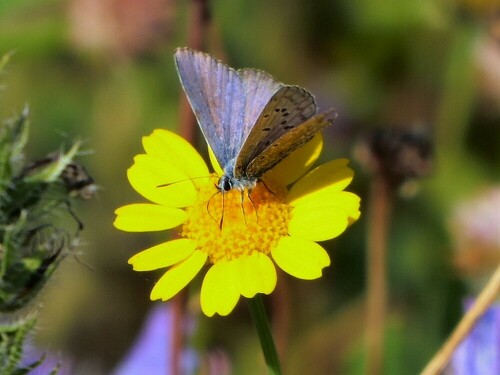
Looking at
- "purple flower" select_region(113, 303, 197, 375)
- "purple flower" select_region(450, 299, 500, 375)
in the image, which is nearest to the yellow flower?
"purple flower" select_region(450, 299, 500, 375)

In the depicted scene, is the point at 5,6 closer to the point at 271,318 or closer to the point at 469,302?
the point at 271,318

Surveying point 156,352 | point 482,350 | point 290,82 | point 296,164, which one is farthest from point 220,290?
point 290,82

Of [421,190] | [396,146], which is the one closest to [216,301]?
[396,146]

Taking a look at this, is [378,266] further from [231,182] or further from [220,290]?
[220,290]

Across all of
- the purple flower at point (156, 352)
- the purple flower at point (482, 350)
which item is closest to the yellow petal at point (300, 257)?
the purple flower at point (482, 350)

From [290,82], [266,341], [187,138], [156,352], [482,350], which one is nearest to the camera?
[266,341]
